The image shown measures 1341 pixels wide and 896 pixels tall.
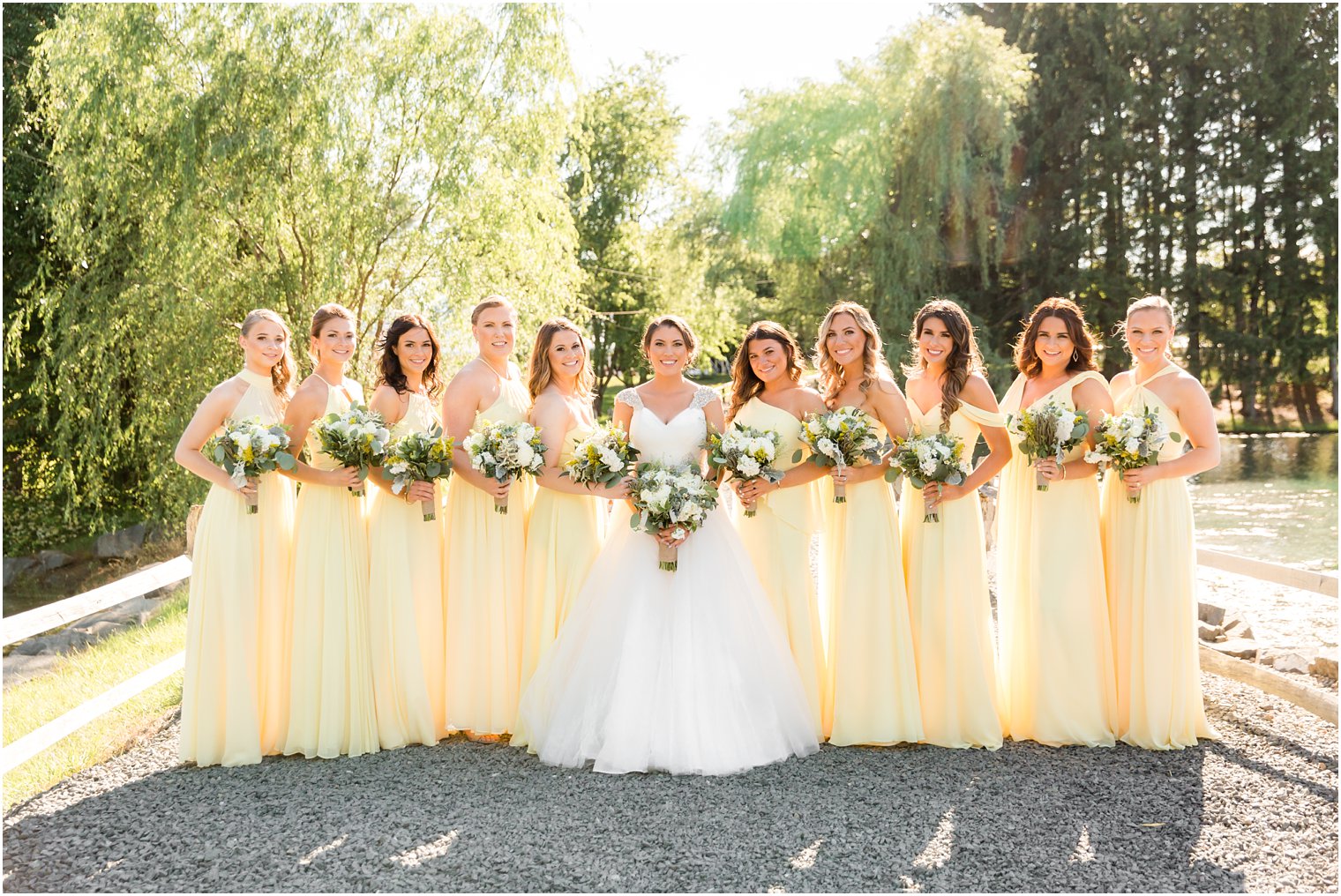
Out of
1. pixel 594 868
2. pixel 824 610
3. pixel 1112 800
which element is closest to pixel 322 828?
pixel 594 868

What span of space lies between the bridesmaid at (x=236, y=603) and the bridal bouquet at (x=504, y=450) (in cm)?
118

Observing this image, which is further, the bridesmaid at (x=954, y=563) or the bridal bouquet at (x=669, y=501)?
the bridesmaid at (x=954, y=563)

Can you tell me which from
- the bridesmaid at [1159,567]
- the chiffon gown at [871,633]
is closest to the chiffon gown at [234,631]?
the chiffon gown at [871,633]

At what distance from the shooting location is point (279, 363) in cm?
579

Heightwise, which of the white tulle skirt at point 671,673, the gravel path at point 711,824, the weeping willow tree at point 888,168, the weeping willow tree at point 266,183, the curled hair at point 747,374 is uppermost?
the weeping willow tree at point 888,168

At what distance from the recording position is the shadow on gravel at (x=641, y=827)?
4.03 m

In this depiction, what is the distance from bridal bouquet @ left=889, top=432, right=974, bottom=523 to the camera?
17.3ft

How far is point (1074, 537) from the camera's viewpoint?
554 cm

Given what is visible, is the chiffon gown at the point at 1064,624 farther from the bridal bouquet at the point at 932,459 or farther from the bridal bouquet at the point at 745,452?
the bridal bouquet at the point at 745,452

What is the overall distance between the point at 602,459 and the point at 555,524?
0.64 metres

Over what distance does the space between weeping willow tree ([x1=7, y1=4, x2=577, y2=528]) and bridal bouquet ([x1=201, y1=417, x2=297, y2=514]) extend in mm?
8452

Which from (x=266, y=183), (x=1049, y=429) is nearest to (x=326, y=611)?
(x=1049, y=429)

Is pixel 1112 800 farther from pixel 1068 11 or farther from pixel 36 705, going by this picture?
pixel 1068 11

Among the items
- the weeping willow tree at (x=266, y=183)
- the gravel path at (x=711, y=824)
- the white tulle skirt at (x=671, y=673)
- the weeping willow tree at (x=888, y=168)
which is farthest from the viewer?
the weeping willow tree at (x=888, y=168)
